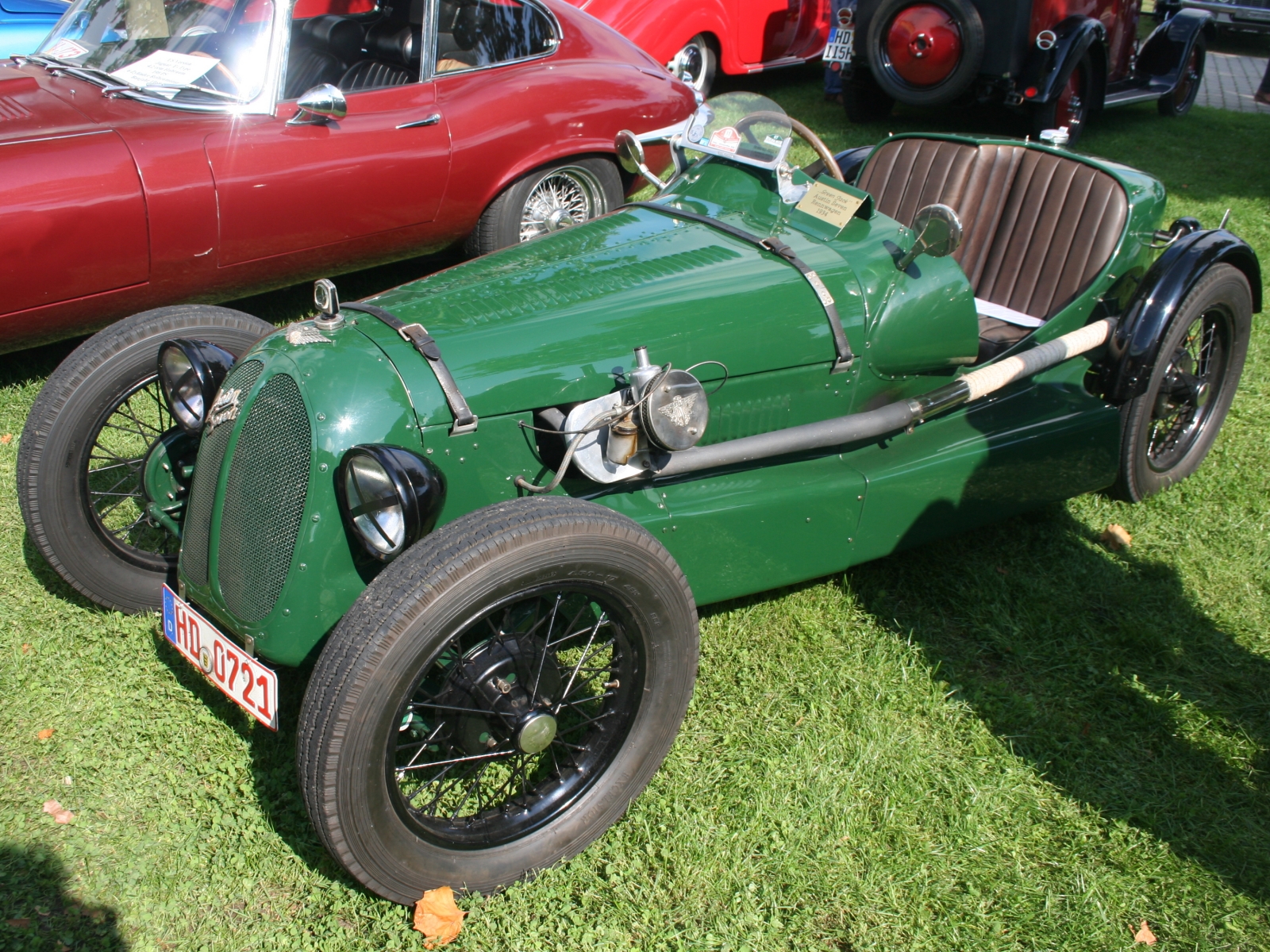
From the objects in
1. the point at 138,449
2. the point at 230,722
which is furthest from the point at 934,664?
the point at 138,449

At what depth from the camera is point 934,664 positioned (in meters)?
3.13

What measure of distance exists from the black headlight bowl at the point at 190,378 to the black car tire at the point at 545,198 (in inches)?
99.2

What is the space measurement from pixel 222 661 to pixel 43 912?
26.3 inches

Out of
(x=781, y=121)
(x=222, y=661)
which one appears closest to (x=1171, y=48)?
(x=781, y=121)

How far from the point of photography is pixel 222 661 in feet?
7.64

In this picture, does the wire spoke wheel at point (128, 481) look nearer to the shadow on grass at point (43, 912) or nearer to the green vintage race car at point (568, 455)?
the green vintage race car at point (568, 455)

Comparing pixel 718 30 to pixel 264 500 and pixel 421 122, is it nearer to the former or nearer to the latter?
pixel 421 122

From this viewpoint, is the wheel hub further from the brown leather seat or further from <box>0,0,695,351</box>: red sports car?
<box>0,0,695,351</box>: red sports car

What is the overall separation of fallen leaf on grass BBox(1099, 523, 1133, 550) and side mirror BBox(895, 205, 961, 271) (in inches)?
57.3

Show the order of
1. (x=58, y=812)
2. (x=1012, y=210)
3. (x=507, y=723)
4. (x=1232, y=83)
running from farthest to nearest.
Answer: (x=1232, y=83), (x=1012, y=210), (x=58, y=812), (x=507, y=723)

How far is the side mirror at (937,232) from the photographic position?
2789 millimetres

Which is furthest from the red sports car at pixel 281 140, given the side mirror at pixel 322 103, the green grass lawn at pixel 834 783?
the green grass lawn at pixel 834 783

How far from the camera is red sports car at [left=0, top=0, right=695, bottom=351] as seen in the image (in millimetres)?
3986

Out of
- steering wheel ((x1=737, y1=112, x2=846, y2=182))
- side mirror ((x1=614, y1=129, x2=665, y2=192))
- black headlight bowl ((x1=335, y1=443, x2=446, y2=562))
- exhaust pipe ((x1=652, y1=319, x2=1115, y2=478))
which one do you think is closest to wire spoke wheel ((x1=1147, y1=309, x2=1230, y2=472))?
exhaust pipe ((x1=652, y1=319, x2=1115, y2=478))
